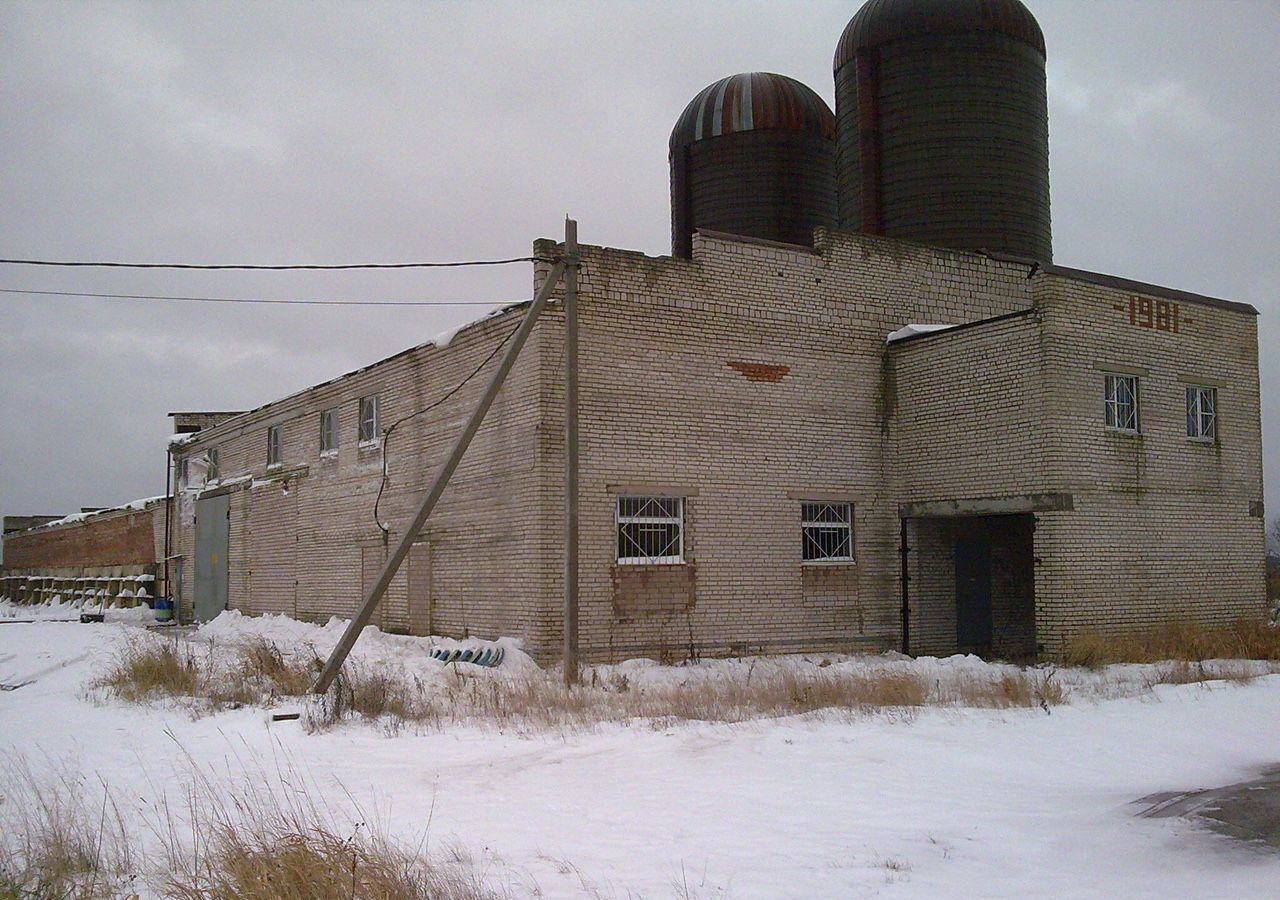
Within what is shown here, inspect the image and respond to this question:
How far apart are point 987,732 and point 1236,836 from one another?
3.58m

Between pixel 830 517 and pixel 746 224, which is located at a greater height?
pixel 746 224

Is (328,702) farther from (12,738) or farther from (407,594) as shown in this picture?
(407,594)

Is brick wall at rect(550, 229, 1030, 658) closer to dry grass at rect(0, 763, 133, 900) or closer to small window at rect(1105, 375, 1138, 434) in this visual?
small window at rect(1105, 375, 1138, 434)

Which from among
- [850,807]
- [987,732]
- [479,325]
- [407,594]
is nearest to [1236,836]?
[850,807]

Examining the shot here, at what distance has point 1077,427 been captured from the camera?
16938 millimetres

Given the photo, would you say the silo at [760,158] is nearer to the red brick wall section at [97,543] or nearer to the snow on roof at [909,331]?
the snow on roof at [909,331]

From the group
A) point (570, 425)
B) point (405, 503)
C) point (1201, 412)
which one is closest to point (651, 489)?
point (570, 425)

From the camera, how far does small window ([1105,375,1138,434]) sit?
57.8ft

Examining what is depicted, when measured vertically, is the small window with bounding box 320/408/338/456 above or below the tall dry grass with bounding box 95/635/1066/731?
above

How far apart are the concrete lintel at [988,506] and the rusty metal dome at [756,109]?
11135 millimetres

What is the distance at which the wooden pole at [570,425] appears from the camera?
14.5m

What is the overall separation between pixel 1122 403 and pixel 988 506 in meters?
2.75

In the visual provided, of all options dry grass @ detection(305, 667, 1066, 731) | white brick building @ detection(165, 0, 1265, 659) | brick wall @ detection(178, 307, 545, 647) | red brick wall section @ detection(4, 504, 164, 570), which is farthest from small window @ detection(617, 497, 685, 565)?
red brick wall section @ detection(4, 504, 164, 570)

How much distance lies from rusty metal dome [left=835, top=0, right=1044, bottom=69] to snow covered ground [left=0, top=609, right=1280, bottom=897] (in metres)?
14.3
